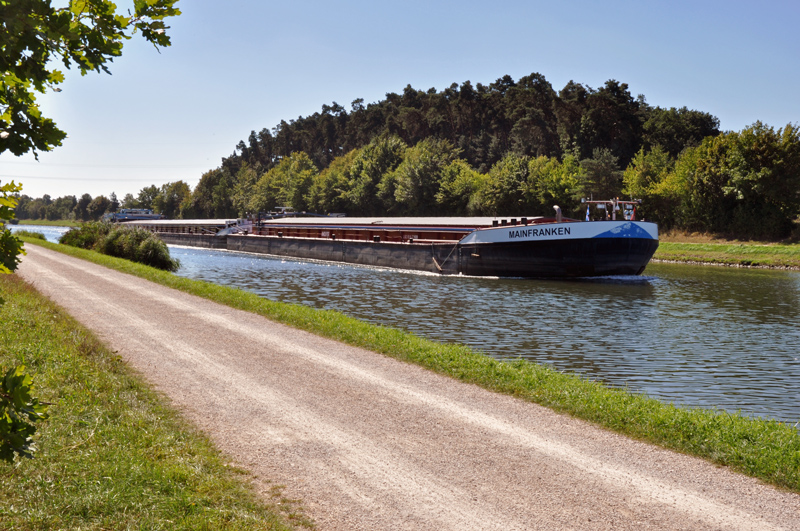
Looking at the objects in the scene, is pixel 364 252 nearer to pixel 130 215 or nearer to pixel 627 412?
pixel 627 412

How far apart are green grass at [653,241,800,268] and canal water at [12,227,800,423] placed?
8.32m

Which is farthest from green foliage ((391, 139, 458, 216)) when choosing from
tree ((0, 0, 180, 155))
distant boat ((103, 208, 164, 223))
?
tree ((0, 0, 180, 155))

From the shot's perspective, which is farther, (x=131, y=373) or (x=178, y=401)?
(x=131, y=373)

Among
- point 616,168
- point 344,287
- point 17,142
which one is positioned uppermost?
point 616,168

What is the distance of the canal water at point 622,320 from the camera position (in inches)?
617

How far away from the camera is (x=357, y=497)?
727 centimetres

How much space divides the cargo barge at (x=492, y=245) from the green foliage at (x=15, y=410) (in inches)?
1494

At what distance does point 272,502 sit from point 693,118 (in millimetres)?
102175

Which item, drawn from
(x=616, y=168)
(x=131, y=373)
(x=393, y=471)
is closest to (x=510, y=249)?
(x=131, y=373)

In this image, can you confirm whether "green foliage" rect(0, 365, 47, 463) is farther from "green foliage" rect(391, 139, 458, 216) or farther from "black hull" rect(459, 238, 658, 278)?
"green foliage" rect(391, 139, 458, 216)

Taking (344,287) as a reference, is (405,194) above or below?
above

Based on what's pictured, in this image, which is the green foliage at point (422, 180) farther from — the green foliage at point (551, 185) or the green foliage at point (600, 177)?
the green foliage at point (600, 177)

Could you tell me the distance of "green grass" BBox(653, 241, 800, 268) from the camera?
53.5 m

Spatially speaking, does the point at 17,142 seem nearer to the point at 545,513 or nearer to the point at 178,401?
the point at 545,513
